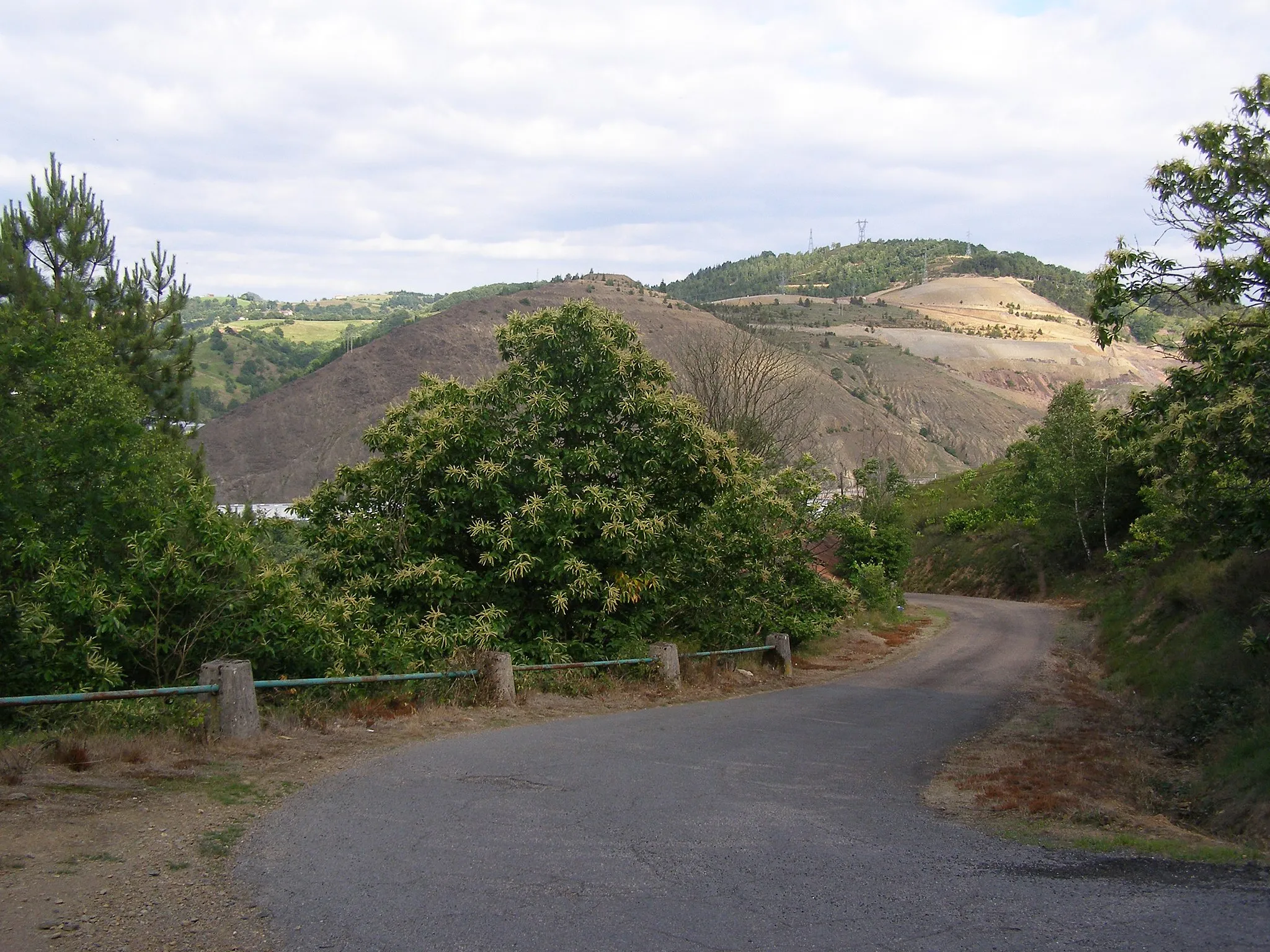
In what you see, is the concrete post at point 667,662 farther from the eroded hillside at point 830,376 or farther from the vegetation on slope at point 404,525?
the eroded hillside at point 830,376

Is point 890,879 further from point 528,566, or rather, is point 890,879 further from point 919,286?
point 919,286

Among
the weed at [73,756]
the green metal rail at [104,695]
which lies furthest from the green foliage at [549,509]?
the weed at [73,756]

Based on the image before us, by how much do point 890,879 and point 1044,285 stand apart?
204191 mm

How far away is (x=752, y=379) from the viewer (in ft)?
117

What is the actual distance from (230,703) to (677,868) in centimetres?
523

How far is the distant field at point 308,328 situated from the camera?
168 meters

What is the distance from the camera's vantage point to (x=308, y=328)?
7195 inches

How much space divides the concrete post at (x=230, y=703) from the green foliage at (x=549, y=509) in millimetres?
3914

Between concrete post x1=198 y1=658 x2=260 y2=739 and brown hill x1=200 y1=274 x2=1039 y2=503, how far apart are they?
210 ft

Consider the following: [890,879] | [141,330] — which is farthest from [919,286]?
[890,879]

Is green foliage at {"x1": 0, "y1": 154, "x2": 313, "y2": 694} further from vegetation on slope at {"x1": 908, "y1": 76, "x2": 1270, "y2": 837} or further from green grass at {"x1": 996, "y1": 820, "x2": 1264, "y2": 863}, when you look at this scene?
vegetation on slope at {"x1": 908, "y1": 76, "x2": 1270, "y2": 837}

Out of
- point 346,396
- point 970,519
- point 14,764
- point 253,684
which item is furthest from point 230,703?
point 346,396

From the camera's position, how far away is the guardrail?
8.60 metres

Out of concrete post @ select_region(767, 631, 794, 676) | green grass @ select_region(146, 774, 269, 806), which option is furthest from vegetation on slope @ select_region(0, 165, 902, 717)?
green grass @ select_region(146, 774, 269, 806)
